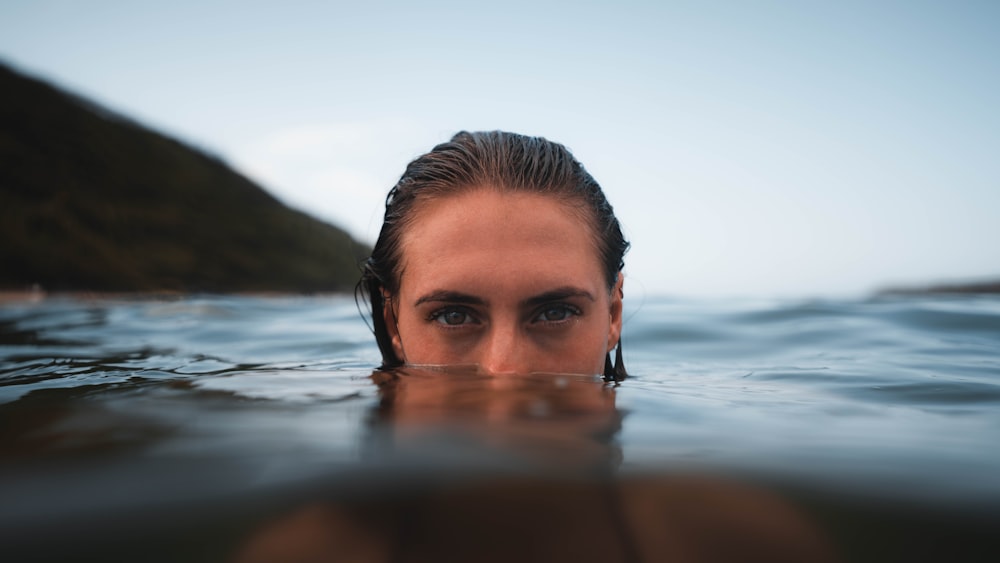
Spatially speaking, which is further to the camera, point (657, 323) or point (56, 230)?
point (56, 230)

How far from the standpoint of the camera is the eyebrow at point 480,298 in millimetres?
2305

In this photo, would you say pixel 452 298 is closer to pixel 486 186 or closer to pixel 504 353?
pixel 504 353

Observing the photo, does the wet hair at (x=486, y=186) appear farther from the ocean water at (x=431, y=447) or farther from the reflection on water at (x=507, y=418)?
the reflection on water at (x=507, y=418)

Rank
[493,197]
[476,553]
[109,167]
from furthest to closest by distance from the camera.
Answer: [109,167], [493,197], [476,553]

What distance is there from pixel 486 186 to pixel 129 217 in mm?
12443

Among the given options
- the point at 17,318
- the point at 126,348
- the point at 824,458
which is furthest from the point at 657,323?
the point at 17,318

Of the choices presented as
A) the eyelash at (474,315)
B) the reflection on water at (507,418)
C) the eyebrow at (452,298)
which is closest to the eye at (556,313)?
the eyelash at (474,315)

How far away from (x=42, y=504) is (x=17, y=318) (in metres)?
7.23

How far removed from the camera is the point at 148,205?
43.0ft

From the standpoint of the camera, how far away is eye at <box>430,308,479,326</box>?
240cm

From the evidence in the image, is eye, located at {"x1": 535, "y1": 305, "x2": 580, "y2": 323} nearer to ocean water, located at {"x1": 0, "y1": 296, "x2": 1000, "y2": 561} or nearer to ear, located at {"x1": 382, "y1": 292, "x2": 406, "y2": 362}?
ocean water, located at {"x1": 0, "y1": 296, "x2": 1000, "y2": 561}

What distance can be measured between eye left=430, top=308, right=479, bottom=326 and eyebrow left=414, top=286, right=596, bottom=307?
0.22ft

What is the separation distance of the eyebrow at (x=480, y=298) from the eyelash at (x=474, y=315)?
0.15 ft

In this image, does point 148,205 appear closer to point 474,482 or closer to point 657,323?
point 657,323
